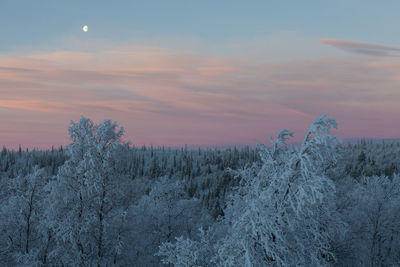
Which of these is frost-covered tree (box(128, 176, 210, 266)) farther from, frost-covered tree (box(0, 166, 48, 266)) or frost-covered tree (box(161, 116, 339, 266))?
frost-covered tree (box(161, 116, 339, 266))

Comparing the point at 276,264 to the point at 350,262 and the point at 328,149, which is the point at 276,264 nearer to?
the point at 328,149

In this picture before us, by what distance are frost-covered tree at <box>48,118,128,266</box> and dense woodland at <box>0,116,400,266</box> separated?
0.07m

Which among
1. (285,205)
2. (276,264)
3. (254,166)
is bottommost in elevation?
(276,264)

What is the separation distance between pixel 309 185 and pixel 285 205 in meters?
1.72

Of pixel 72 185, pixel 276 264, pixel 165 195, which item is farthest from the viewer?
pixel 165 195

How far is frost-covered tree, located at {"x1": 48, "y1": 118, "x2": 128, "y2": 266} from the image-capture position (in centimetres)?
2488

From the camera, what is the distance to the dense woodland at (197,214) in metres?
13.3

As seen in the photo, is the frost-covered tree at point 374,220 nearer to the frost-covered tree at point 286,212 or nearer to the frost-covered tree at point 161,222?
the frost-covered tree at point 161,222

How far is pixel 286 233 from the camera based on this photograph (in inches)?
535

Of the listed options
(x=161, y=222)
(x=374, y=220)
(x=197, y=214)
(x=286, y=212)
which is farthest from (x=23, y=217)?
(x=374, y=220)

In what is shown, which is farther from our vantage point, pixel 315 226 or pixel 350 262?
pixel 350 262

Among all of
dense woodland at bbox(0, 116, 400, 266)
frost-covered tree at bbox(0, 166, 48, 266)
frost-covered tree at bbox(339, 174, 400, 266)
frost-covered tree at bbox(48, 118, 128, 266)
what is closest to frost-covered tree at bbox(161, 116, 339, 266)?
dense woodland at bbox(0, 116, 400, 266)

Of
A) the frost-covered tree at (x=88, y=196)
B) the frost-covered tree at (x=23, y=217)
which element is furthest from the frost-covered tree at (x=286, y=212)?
the frost-covered tree at (x=23, y=217)

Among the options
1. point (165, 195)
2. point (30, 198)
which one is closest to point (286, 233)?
point (30, 198)
